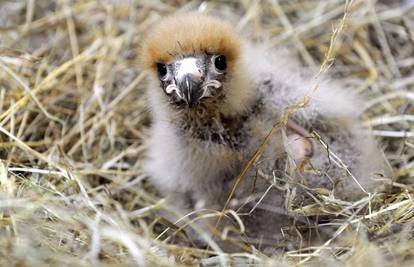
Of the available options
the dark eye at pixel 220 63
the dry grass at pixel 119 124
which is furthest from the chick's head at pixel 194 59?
the dry grass at pixel 119 124

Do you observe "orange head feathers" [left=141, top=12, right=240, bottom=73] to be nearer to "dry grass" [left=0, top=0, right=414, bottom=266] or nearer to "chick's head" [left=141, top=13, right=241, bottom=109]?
"chick's head" [left=141, top=13, right=241, bottom=109]

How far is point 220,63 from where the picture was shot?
208 cm

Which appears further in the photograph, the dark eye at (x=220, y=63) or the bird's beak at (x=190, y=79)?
the dark eye at (x=220, y=63)

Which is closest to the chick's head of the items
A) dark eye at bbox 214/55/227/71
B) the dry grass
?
dark eye at bbox 214/55/227/71

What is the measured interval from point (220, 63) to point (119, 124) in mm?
828

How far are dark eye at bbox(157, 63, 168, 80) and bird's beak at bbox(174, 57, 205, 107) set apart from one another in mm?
127

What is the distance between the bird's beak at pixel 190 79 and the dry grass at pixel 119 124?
0.42 m

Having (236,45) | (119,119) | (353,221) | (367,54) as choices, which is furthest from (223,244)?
(367,54)

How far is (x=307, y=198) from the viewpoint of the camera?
79.5 inches

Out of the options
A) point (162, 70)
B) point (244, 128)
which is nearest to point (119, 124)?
point (162, 70)

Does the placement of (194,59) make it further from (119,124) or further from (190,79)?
(119,124)

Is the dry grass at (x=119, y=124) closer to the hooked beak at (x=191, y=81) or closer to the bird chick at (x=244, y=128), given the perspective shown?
the bird chick at (x=244, y=128)

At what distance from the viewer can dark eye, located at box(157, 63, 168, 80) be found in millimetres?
2123

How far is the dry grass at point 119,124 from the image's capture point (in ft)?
5.37
